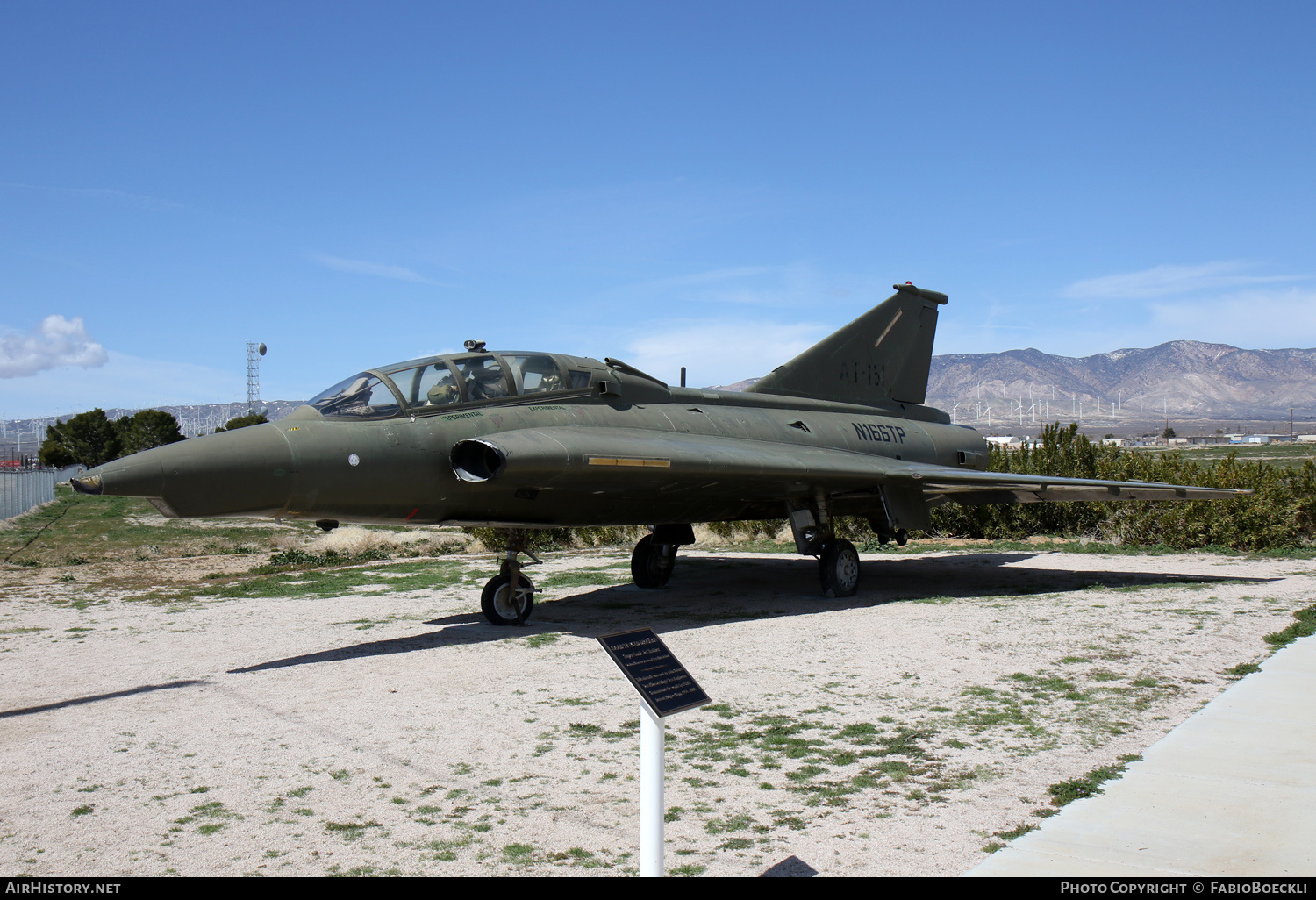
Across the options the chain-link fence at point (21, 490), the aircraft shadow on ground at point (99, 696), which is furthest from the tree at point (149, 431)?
the aircraft shadow on ground at point (99, 696)

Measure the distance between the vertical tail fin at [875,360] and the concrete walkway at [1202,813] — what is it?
9.35 meters

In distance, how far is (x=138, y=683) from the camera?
8273mm

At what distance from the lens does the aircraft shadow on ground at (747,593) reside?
10.4 m

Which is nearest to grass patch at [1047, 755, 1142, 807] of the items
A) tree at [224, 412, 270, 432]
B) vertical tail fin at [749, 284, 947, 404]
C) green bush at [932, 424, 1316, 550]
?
vertical tail fin at [749, 284, 947, 404]

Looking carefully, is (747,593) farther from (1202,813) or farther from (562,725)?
(1202,813)

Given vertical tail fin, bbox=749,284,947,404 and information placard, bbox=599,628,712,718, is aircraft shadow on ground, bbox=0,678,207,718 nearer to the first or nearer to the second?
information placard, bbox=599,628,712,718

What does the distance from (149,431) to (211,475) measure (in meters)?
84.4

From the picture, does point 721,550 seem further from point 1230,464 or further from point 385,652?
point 385,652

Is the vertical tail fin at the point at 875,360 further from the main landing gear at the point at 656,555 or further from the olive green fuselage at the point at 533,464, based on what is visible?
the main landing gear at the point at 656,555

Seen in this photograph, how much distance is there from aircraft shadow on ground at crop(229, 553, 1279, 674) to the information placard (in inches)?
224

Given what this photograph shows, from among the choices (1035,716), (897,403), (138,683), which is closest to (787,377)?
(897,403)

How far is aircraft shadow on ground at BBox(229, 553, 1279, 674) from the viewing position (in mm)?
10445

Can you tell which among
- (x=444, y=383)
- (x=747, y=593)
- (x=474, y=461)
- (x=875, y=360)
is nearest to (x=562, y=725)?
(x=474, y=461)

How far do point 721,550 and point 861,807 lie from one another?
1631cm
